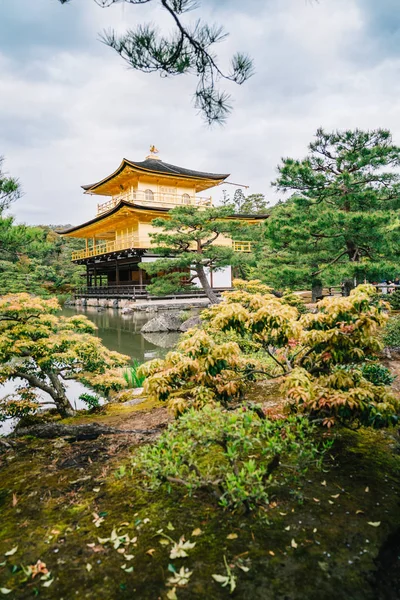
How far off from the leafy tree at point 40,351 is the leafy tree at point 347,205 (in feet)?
18.5

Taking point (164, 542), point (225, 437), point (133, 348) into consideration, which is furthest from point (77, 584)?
point (133, 348)

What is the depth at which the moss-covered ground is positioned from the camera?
53.0 inches

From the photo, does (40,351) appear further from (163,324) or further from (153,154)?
(153,154)

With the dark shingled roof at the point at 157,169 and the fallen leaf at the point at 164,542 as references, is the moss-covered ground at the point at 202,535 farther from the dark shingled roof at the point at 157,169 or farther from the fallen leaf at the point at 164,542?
the dark shingled roof at the point at 157,169

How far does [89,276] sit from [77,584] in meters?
26.3

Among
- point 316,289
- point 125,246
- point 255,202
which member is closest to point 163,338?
point 316,289

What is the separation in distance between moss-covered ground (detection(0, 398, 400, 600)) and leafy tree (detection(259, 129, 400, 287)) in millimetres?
6212

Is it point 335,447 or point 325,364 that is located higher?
point 325,364

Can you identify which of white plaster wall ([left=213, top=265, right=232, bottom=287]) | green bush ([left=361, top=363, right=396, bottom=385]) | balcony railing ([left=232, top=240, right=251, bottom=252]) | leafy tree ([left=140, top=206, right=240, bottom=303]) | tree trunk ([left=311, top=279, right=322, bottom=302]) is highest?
balcony railing ([left=232, top=240, right=251, bottom=252])

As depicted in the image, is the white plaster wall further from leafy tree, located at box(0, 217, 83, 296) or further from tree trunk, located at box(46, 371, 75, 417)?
tree trunk, located at box(46, 371, 75, 417)

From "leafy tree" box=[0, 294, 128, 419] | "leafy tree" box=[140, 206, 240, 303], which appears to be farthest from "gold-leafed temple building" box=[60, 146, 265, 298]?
"leafy tree" box=[0, 294, 128, 419]

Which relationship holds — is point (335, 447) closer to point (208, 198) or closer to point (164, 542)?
point (164, 542)

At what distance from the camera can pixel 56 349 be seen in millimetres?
3906

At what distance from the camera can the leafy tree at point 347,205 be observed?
746 centimetres
